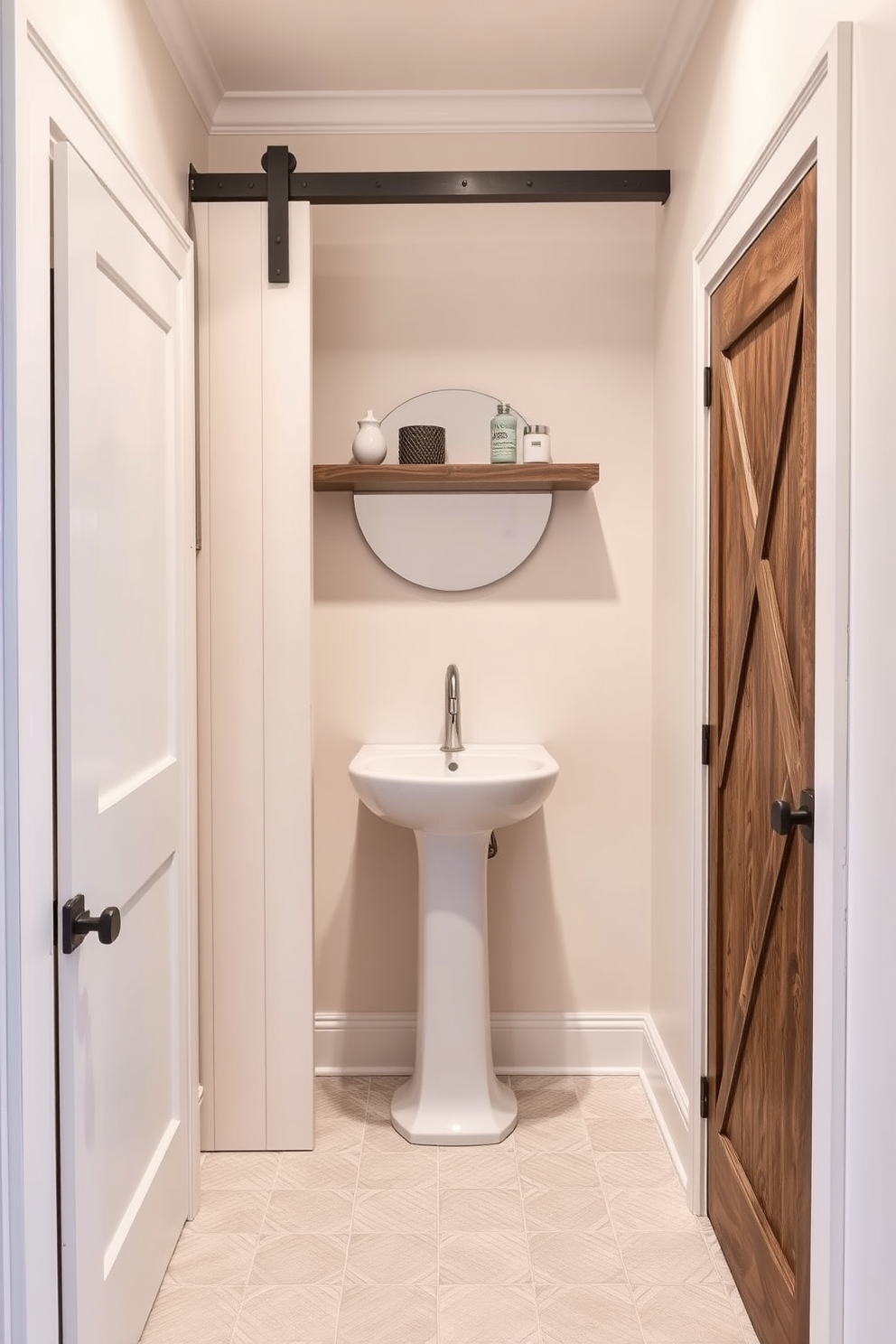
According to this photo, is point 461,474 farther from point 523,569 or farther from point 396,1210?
point 396,1210

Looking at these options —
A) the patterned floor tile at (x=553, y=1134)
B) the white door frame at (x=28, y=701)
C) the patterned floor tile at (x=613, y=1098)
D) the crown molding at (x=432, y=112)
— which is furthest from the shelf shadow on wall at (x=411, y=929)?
the crown molding at (x=432, y=112)

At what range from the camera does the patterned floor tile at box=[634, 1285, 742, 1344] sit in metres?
1.82

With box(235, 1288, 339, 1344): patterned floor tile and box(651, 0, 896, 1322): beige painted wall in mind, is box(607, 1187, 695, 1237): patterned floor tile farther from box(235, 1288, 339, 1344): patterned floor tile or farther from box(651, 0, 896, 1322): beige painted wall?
box(651, 0, 896, 1322): beige painted wall

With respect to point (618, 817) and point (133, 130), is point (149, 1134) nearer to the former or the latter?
point (618, 817)

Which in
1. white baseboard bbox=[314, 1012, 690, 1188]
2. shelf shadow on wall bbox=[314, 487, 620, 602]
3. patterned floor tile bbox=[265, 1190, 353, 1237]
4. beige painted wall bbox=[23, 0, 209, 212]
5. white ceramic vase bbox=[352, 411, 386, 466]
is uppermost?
beige painted wall bbox=[23, 0, 209, 212]

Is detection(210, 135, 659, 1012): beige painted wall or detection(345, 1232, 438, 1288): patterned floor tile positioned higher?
detection(210, 135, 659, 1012): beige painted wall

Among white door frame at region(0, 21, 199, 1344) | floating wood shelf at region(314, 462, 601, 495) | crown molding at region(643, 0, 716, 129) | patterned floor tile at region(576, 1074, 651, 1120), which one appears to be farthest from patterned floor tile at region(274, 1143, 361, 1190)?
crown molding at region(643, 0, 716, 129)

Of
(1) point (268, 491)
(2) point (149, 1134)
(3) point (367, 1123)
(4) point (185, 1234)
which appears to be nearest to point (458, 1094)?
(3) point (367, 1123)

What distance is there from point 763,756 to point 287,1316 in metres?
1.36

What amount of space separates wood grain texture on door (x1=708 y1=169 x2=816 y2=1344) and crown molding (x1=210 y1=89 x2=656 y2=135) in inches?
37.5

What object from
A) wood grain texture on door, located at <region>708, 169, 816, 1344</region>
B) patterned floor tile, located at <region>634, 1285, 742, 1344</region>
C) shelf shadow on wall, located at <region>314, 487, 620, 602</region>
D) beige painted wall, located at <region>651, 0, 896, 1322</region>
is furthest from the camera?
shelf shadow on wall, located at <region>314, 487, 620, 602</region>

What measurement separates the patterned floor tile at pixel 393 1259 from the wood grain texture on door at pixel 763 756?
601 mm

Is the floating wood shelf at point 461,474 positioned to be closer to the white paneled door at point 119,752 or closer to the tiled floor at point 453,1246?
the white paneled door at point 119,752

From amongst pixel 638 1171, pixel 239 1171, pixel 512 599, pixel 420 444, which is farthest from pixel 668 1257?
pixel 420 444
